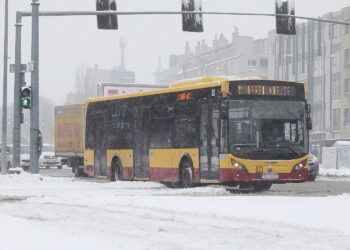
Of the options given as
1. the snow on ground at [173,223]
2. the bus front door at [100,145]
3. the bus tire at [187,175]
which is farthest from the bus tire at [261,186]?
the bus front door at [100,145]

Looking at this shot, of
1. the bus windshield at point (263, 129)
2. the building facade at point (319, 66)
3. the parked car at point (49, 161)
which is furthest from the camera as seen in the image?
the building facade at point (319, 66)

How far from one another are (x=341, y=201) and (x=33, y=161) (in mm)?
14041

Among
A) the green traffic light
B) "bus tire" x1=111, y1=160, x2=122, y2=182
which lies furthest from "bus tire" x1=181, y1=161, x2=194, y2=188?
the green traffic light

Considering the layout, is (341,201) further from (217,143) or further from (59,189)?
(59,189)

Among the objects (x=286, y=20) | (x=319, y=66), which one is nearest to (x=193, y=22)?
(x=286, y=20)

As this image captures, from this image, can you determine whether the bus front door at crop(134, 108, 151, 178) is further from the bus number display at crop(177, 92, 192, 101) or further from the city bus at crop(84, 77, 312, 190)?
the bus number display at crop(177, 92, 192, 101)

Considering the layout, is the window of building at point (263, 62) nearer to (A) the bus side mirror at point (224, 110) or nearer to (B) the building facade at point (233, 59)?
(B) the building facade at point (233, 59)

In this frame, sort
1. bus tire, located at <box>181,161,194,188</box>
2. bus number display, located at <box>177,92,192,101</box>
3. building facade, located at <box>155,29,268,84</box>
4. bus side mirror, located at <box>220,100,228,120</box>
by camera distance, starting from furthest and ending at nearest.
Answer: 1. building facade, located at <box>155,29,268,84</box>
2. bus number display, located at <box>177,92,192,101</box>
3. bus tire, located at <box>181,161,194,188</box>
4. bus side mirror, located at <box>220,100,228,120</box>

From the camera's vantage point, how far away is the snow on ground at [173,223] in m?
10.0

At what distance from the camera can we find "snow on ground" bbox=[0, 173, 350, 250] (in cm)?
1000

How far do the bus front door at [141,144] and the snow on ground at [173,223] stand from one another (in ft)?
24.2

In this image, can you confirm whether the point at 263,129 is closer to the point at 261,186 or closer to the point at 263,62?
the point at 261,186

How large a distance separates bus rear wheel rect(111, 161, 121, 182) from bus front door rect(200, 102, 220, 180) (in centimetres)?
593

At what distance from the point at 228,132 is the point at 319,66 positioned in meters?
79.0
